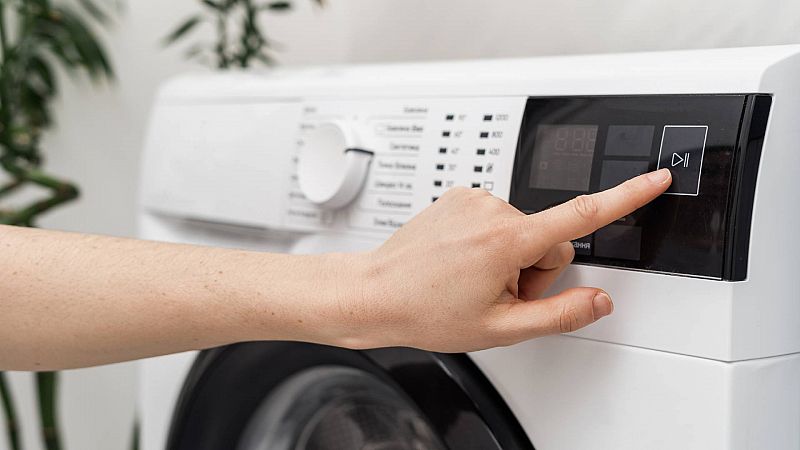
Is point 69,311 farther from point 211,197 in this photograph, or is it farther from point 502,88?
point 502,88

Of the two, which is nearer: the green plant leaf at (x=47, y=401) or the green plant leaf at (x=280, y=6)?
the green plant leaf at (x=280, y=6)

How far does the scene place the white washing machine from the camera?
0.42m

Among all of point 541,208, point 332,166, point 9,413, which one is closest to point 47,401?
point 9,413

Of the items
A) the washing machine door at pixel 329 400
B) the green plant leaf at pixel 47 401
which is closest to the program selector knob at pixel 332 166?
the washing machine door at pixel 329 400

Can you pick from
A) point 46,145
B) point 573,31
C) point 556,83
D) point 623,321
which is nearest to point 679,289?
point 623,321

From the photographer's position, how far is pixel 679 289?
42cm

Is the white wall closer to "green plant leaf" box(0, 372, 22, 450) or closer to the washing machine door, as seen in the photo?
"green plant leaf" box(0, 372, 22, 450)

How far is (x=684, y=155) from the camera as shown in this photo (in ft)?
1.42

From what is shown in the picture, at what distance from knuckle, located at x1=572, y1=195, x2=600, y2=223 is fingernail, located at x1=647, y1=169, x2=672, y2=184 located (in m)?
0.03

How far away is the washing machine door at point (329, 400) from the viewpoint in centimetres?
52

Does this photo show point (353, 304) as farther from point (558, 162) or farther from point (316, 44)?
point (316, 44)

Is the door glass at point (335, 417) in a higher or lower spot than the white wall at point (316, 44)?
lower

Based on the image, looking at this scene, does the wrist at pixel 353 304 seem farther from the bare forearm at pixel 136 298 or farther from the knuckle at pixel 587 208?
the knuckle at pixel 587 208

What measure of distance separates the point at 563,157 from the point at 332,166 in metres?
0.18
